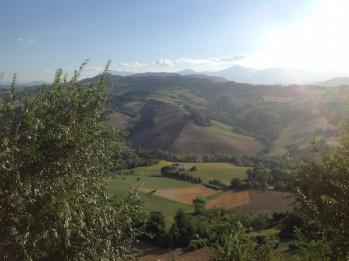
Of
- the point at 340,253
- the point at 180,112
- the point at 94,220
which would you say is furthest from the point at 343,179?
the point at 180,112

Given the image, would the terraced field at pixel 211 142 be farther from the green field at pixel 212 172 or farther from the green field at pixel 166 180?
the green field at pixel 212 172

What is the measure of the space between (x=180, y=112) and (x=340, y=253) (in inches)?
7107

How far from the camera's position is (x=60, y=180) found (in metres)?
13.7

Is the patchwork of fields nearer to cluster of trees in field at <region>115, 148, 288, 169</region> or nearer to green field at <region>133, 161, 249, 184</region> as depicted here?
green field at <region>133, 161, 249, 184</region>

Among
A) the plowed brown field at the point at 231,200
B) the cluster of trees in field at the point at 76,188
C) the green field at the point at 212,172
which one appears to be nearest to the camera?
the cluster of trees in field at the point at 76,188

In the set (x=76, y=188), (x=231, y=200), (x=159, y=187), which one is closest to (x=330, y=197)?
(x=76, y=188)

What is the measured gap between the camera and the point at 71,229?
13.4m

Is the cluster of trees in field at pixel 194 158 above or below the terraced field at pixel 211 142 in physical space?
below

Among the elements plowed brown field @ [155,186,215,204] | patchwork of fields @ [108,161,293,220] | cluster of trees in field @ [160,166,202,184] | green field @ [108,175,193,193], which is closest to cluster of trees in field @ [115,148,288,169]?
cluster of trees in field @ [160,166,202,184]

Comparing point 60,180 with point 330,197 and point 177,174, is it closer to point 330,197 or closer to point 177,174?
point 330,197

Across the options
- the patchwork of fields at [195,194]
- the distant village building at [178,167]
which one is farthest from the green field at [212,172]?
the distant village building at [178,167]

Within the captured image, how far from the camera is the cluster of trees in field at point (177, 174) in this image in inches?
4028

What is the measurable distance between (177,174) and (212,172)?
386 inches

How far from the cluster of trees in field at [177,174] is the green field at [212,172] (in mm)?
1599
